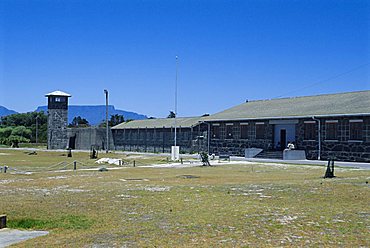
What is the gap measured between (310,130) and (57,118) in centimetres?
4566

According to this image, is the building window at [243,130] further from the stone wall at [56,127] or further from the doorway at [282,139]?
the stone wall at [56,127]

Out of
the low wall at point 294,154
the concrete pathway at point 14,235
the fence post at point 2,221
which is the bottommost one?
the concrete pathway at point 14,235

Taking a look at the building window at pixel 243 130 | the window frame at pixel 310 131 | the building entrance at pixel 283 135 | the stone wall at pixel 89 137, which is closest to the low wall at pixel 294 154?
the window frame at pixel 310 131

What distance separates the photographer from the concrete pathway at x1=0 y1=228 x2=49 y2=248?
30.1 ft

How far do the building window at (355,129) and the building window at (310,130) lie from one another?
3499 millimetres

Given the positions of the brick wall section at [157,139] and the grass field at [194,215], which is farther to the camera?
the brick wall section at [157,139]

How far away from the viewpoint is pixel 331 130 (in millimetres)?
38469

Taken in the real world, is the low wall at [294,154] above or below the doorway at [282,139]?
below

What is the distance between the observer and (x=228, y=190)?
1680 cm

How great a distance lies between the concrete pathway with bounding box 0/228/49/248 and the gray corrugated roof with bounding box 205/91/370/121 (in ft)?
98.7

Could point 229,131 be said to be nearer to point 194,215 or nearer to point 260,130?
point 260,130

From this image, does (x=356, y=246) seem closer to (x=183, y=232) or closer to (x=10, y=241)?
(x=183, y=232)

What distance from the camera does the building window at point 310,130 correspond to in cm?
4008

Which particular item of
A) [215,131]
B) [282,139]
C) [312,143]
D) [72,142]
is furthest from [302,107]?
[72,142]
